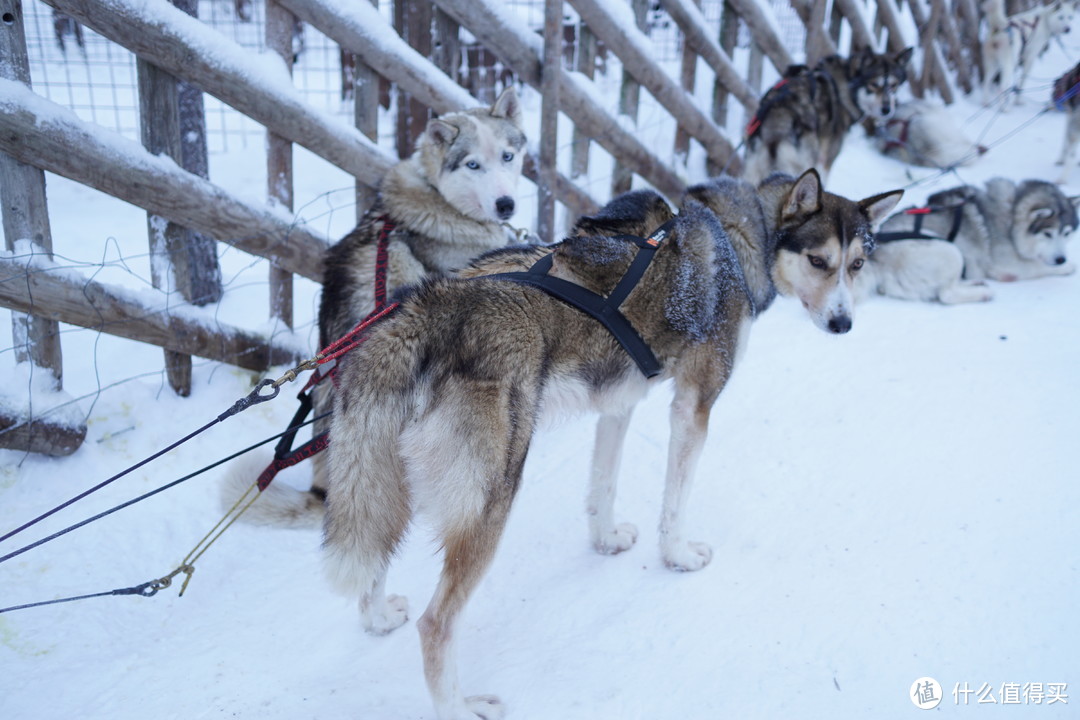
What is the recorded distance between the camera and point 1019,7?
1088 cm

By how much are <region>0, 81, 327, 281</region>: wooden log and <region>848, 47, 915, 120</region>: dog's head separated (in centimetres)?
560

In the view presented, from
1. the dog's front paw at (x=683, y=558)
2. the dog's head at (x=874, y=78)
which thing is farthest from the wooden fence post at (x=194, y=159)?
the dog's head at (x=874, y=78)

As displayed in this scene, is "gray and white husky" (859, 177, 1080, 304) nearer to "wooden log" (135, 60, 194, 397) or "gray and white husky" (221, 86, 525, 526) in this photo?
"gray and white husky" (221, 86, 525, 526)

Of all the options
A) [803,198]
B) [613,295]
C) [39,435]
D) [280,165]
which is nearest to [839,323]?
[803,198]

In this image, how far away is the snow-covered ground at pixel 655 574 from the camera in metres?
2.22

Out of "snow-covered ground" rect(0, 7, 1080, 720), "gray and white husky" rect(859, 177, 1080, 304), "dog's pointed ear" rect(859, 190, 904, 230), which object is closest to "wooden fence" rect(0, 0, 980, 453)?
"snow-covered ground" rect(0, 7, 1080, 720)

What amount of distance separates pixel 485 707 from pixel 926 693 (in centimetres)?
141

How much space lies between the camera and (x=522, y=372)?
2055mm

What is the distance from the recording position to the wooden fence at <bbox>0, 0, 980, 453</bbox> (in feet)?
9.43

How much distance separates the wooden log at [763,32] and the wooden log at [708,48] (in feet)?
1.14

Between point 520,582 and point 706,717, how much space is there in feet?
2.92

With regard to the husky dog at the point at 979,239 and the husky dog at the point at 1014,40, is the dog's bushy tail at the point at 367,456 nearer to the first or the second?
the husky dog at the point at 979,239

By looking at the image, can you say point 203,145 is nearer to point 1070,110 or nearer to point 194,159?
point 194,159

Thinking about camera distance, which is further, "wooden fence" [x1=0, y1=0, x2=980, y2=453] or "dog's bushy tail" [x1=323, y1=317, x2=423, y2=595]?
"wooden fence" [x1=0, y1=0, x2=980, y2=453]
